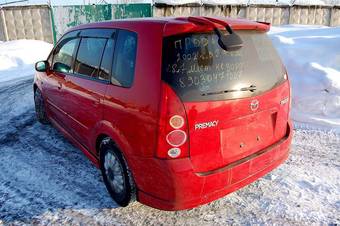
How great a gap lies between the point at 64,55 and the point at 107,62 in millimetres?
1437

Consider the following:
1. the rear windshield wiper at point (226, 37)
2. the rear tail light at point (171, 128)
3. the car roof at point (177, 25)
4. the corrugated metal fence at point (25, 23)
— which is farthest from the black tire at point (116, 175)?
the corrugated metal fence at point (25, 23)

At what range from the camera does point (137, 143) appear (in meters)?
2.75

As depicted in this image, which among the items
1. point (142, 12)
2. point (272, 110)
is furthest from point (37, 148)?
point (142, 12)

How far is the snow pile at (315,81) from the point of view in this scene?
5383 millimetres

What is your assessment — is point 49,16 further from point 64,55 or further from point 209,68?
point 209,68

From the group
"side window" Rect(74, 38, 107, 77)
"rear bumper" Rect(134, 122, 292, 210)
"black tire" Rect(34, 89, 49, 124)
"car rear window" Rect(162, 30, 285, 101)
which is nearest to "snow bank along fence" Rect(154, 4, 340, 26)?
"black tire" Rect(34, 89, 49, 124)

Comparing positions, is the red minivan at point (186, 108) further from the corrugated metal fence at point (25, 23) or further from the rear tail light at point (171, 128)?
the corrugated metal fence at point (25, 23)

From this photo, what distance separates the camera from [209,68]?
8.70 feet

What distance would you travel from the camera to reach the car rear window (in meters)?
2.56

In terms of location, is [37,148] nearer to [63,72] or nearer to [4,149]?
[4,149]

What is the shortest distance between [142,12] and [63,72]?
12.6m

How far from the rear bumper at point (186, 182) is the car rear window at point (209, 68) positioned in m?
0.57

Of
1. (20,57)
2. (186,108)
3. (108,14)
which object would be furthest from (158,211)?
(108,14)

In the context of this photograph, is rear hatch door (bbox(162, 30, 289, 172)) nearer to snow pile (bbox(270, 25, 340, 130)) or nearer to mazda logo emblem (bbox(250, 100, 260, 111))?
mazda logo emblem (bbox(250, 100, 260, 111))
